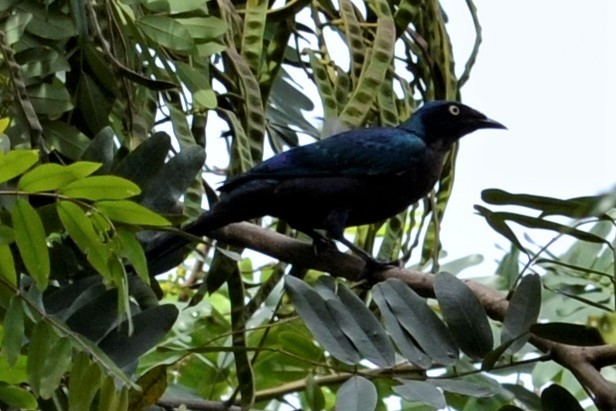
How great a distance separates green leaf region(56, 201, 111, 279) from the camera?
1021 millimetres

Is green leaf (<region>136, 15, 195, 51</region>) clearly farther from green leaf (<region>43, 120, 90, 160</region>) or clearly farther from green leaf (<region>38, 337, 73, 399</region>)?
green leaf (<region>38, 337, 73, 399</region>)

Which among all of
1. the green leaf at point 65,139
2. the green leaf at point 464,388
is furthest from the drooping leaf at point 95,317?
the green leaf at point 464,388

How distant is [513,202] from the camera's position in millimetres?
1061

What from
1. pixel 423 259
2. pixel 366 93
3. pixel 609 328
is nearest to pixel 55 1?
pixel 366 93

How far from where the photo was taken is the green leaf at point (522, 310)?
1.11 m

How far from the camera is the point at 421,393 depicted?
41.6 inches

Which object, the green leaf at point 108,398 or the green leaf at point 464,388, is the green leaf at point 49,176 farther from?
the green leaf at point 464,388

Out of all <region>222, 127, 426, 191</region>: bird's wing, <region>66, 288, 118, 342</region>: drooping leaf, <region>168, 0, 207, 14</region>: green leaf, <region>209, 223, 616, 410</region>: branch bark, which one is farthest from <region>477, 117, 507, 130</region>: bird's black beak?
<region>66, 288, 118, 342</region>: drooping leaf

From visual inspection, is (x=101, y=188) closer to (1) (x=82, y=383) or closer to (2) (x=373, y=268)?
(1) (x=82, y=383)

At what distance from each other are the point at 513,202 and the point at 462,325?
0.50ft

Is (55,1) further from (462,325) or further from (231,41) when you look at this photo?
(462,325)

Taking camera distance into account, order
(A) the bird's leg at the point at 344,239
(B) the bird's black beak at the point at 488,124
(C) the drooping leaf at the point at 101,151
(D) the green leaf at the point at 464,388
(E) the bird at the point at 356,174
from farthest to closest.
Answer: (B) the bird's black beak at the point at 488,124
(E) the bird at the point at 356,174
(A) the bird's leg at the point at 344,239
(C) the drooping leaf at the point at 101,151
(D) the green leaf at the point at 464,388

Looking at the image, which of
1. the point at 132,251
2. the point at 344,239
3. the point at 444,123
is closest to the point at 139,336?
the point at 132,251

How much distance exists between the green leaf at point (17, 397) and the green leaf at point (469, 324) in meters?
0.44
